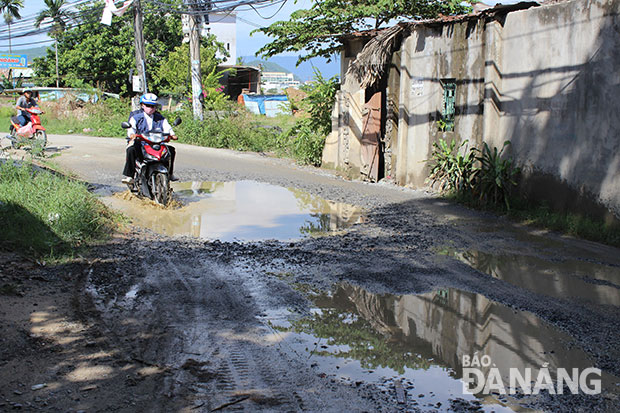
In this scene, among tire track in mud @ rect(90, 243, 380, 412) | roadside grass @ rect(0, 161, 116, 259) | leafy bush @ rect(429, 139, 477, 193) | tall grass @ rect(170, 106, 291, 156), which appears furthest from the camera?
tall grass @ rect(170, 106, 291, 156)

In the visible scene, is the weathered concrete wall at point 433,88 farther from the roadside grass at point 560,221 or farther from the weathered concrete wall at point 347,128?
the roadside grass at point 560,221

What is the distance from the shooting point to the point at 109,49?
139 feet

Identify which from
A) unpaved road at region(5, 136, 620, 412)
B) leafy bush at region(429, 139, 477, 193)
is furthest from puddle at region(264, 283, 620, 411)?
leafy bush at region(429, 139, 477, 193)

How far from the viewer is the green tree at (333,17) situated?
19125 mm

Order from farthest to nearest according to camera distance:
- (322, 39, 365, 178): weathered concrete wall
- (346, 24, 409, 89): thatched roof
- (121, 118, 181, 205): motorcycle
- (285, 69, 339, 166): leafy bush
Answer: (285, 69, 339, 166): leafy bush → (322, 39, 365, 178): weathered concrete wall → (346, 24, 409, 89): thatched roof → (121, 118, 181, 205): motorcycle

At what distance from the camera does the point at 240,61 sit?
55.6 metres

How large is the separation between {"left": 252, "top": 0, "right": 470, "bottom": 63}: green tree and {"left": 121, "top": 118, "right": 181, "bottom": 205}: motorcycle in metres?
9.64

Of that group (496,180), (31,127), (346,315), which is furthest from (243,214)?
(31,127)

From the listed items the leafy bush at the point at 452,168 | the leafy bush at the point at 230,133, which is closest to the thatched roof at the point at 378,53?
the leafy bush at the point at 452,168

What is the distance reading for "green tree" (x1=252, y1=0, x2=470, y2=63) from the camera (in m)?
19.1

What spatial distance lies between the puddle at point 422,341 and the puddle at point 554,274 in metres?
0.92

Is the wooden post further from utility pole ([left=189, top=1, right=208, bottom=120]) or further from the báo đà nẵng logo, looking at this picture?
the báo đà nẵng logo

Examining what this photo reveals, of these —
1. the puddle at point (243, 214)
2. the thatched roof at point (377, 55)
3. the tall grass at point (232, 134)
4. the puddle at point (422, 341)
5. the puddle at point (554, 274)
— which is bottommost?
the puddle at point (422, 341)

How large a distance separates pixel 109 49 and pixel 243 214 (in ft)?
119
